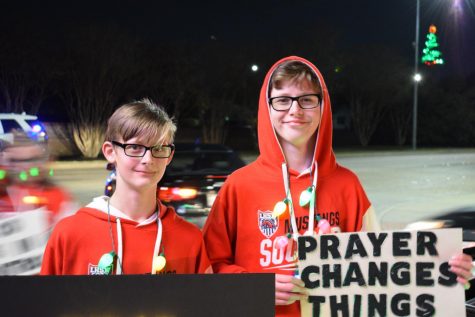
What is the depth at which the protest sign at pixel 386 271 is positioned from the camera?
174cm

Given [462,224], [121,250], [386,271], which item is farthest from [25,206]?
[462,224]

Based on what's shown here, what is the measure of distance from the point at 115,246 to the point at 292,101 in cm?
90

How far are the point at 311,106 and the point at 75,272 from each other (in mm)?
1132

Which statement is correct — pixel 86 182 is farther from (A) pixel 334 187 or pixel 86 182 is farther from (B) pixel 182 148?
(A) pixel 334 187

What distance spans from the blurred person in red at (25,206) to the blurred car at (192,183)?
8.38 ft

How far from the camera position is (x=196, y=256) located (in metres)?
1.98

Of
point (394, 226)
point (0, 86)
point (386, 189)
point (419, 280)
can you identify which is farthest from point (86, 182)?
point (419, 280)

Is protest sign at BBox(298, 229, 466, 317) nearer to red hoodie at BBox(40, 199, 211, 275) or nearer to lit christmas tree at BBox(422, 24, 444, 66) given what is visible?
red hoodie at BBox(40, 199, 211, 275)

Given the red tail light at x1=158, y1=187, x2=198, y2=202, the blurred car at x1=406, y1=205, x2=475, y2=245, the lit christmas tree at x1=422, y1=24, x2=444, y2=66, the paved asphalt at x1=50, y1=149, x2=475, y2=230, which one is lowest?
the paved asphalt at x1=50, y1=149, x2=475, y2=230

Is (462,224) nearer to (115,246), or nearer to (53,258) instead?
(115,246)

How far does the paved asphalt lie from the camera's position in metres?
10.1

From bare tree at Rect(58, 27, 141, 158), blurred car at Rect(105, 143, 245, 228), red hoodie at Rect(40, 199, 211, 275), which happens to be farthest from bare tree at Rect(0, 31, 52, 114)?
red hoodie at Rect(40, 199, 211, 275)

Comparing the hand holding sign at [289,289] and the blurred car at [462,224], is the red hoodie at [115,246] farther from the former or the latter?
the blurred car at [462,224]

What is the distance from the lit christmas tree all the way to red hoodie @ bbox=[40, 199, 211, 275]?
18329 mm
